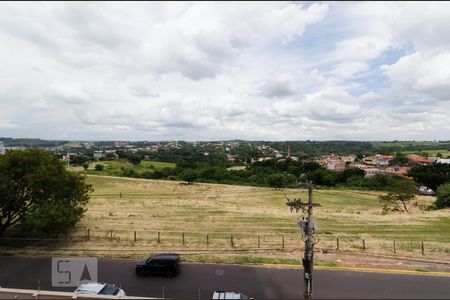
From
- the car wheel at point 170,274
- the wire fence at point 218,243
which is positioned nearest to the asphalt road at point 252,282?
the car wheel at point 170,274

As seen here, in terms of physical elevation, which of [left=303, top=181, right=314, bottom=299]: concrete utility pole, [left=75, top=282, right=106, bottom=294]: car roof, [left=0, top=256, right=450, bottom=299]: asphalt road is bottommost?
[left=0, top=256, right=450, bottom=299]: asphalt road

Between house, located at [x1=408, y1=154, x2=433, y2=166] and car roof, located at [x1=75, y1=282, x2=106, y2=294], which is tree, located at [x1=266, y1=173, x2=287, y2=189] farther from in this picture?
house, located at [x1=408, y1=154, x2=433, y2=166]

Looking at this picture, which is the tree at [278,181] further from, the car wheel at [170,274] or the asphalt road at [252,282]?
the car wheel at [170,274]

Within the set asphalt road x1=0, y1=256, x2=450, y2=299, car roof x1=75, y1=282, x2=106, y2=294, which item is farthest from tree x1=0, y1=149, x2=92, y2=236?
car roof x1=75, y1=282, x2=106, y2=294

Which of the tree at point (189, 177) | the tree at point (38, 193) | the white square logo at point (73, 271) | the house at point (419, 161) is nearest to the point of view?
the white square logo at point (73, 271)

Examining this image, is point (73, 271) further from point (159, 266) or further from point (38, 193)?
point (38, 193)

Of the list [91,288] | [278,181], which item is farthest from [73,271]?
[278,181]
